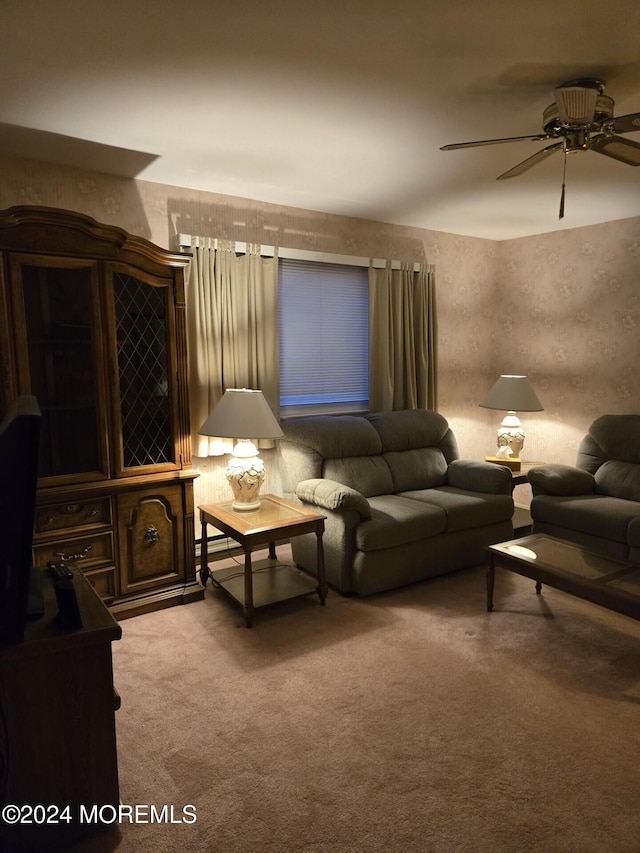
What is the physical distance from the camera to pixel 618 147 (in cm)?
238

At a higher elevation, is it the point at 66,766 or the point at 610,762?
the point at 66,766

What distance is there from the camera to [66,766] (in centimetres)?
162

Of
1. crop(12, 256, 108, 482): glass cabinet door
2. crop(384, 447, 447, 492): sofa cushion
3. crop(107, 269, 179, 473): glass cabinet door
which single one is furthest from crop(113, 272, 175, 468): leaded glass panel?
crop(384, 447, 447, 492): sofa cushion

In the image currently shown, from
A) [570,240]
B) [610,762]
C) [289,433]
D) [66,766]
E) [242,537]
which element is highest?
[570,240]

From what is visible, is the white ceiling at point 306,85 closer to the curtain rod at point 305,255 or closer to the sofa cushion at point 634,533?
the curtain rod at point 305,255

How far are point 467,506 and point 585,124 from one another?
224cm

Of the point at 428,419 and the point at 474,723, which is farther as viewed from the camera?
the point at 428,419

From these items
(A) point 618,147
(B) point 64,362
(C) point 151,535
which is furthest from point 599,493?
(B) point 64,362

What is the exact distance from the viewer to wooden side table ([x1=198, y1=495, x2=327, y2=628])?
2.96 meters

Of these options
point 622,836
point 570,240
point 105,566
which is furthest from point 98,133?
point 570,240

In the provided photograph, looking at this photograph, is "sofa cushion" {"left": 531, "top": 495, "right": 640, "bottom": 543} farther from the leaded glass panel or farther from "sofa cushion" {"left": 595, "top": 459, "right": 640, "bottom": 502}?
the leaded glass panel

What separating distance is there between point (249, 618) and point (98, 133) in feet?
8.46

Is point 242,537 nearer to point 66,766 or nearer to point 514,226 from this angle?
point 66,766

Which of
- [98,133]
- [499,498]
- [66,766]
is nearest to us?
[66,766]
